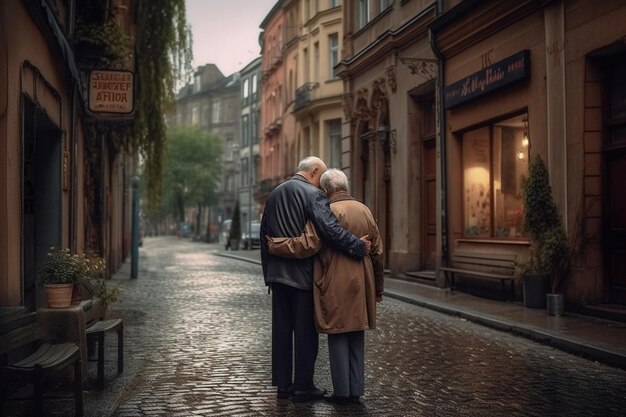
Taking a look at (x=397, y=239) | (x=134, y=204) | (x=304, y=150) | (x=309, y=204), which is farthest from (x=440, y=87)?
(x=304, y=150)

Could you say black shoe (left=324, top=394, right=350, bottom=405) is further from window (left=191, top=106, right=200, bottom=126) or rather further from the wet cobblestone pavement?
window (left=191, top=106, right=200, bottom=126)

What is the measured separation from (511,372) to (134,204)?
672 inches

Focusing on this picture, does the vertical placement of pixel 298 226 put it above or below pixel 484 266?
above

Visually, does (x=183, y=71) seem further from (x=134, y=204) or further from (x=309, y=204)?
(x=309, y=204)

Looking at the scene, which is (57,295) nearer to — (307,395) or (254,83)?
(307,395)

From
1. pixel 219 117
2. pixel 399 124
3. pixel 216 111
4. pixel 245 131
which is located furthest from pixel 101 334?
pixel 216 111

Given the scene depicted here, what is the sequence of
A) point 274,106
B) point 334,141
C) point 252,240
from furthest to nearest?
point 274,106
point 252,240
point 334,141

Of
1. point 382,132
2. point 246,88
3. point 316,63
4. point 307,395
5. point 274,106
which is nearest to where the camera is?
point 307,395

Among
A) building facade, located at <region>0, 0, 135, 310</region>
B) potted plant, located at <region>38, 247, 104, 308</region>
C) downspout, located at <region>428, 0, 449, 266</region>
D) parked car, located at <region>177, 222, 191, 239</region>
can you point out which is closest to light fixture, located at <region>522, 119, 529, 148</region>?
downspout, located at <region>428, 0, 449, 266</region>

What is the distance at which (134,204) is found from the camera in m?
23.4

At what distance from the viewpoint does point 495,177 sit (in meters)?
16.5

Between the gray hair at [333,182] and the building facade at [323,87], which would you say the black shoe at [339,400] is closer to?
the gray hair at [333,182]

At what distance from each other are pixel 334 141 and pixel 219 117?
56670mm

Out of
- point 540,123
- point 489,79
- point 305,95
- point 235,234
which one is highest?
point 305,95
